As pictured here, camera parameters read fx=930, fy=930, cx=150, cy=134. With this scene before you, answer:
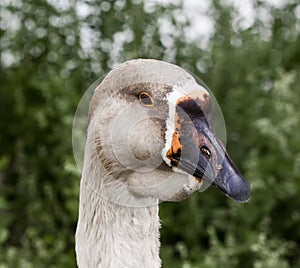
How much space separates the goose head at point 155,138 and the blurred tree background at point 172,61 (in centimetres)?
251

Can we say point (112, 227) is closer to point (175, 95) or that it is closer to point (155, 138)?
point (155, 138)

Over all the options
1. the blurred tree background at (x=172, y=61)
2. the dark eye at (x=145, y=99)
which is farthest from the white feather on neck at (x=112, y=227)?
the blurred tree background at (x=172, y=61)

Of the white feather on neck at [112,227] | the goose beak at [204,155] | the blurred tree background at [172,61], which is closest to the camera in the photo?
the goose beak at [204,155]

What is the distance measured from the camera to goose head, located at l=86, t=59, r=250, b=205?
99.9 inches

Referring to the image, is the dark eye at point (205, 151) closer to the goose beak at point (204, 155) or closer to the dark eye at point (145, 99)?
the goose beak at point (204, 155)

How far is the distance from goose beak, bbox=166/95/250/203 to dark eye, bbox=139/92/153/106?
0.30 feet

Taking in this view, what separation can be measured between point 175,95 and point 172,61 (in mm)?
3788

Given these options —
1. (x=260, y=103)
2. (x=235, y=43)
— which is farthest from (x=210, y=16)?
(x=260, y=103)

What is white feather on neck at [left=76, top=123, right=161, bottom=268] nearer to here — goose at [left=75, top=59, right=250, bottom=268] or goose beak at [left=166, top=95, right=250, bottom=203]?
goose at [left=75, top=59, right=250, bottom=268]

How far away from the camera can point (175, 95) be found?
255cm

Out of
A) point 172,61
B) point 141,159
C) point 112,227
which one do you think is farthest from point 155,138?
point 172,61

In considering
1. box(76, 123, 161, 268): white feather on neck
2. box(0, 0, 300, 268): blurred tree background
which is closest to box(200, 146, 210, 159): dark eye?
box(76, 123, 161, 268): white feather on neck

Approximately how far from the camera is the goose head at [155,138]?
99.9 inches

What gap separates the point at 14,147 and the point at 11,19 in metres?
0.94
